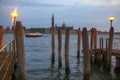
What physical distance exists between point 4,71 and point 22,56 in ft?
2.99

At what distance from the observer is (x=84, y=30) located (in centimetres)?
1555

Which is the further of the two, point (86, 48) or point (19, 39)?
point (86, 48)

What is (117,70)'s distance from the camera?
855 inches

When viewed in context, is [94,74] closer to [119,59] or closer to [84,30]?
[119,59]

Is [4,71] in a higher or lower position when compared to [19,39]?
lower

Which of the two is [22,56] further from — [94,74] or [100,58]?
[100,58]

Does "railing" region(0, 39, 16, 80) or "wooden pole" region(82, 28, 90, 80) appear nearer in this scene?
"railing" region(0, 39, 16, 80)

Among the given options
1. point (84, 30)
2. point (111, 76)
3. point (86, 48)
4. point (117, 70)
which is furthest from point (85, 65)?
point (117, 70)

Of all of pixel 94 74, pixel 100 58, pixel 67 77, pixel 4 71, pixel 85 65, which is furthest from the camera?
pixel 100 58

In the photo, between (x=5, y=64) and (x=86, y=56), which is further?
(x=86, y=56)

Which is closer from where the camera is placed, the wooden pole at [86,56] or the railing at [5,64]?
the railing at [5,64]

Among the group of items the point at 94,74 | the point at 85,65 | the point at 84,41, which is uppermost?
the point at 84,41

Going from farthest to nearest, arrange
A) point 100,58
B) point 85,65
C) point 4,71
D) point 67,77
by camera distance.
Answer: point 100,58 → point 67,77 → point 85,65 → point 4,71

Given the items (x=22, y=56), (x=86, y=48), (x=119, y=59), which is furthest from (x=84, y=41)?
(x=119, y=59)
